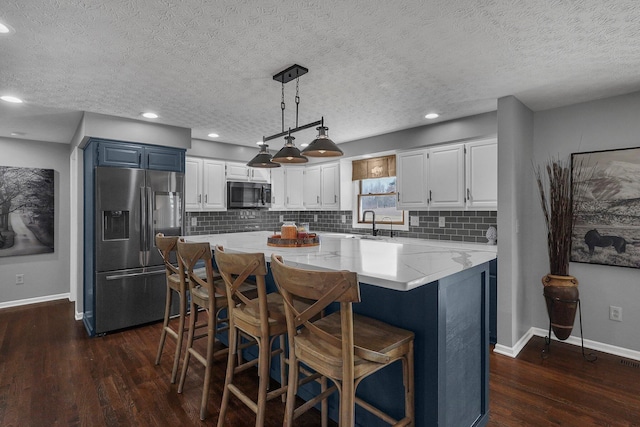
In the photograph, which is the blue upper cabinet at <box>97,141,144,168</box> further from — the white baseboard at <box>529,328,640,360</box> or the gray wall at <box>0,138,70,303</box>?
the white baseboard at <box>529,328,640,360</box>

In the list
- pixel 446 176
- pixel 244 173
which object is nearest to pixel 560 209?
pixel 446 176

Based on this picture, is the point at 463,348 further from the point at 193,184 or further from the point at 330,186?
the point at 193,184

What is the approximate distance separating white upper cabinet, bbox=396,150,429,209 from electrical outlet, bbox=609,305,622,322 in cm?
201

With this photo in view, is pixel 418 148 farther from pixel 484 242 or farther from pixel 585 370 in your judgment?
pixel 585 370

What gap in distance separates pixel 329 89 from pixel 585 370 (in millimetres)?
3226

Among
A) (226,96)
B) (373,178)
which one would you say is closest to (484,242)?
(373,178)

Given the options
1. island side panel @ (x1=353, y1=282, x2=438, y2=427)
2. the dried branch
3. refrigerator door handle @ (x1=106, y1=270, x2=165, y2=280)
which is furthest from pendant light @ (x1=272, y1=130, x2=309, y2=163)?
the dried branch

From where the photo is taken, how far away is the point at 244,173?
17.5 feet

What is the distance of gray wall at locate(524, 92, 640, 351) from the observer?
3014 mm

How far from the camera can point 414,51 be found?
222 centimetres

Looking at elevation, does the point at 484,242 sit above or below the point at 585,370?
above

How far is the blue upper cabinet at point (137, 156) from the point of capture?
144 inches

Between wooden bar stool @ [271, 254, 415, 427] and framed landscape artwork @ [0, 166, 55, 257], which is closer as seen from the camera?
wooden bar stool @ [271, 254, 415, 427]

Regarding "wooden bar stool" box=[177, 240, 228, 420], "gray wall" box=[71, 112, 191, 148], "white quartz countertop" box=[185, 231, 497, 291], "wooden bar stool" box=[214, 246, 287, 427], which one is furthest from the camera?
"gray wall" box=[71, 112, 191, 148]
